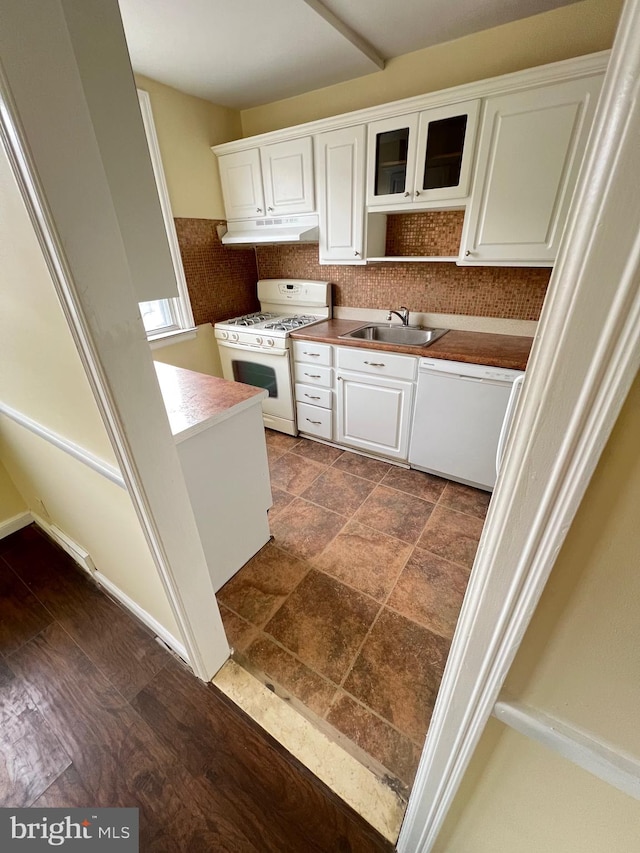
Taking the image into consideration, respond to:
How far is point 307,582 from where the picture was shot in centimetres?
172

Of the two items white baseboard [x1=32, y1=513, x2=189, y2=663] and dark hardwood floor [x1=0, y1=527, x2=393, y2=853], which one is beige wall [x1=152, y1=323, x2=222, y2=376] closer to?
white baseboard [x1=32, y1=513, x2=189, y2=663]

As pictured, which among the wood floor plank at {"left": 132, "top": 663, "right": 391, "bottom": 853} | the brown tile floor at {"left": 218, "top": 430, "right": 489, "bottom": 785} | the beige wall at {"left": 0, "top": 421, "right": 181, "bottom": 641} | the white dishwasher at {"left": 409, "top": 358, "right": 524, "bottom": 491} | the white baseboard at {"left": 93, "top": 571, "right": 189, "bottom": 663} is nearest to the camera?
the wood floor plank at {"left": 132, "top": 663, "right": 391, "bottom": 853}

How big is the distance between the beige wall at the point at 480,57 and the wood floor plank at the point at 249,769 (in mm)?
3245

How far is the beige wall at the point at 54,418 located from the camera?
78 cm

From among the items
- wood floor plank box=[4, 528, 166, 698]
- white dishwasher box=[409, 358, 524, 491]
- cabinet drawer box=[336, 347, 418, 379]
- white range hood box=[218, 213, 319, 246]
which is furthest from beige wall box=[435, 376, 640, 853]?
white range hood box=[218, 213, 319, 246]

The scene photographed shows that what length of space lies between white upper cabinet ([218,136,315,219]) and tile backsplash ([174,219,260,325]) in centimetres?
27

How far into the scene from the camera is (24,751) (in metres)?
1.17

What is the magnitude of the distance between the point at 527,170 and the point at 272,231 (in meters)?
1.65

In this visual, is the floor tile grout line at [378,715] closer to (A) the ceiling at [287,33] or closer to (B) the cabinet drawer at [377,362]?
(B) the cabinet drawer at [377,362]

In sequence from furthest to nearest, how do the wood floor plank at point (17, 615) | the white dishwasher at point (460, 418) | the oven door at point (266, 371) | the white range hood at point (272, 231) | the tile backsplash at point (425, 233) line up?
1. the oven door at point (266, 371)
2. the white range hood at point (272, 231)
3. the tile backsplash at point (425, 233)
4. the white dishwasher at point (460, 418)
5. the wood floor plank at point (17, 615)

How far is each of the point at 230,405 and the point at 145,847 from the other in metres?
1.33

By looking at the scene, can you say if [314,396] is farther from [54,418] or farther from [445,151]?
[54,418]

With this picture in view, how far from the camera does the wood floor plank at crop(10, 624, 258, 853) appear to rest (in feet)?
3.29

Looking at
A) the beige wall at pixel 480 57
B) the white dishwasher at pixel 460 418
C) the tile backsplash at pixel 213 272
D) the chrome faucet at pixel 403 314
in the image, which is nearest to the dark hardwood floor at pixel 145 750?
the white dishwasher at pixel 460 418
